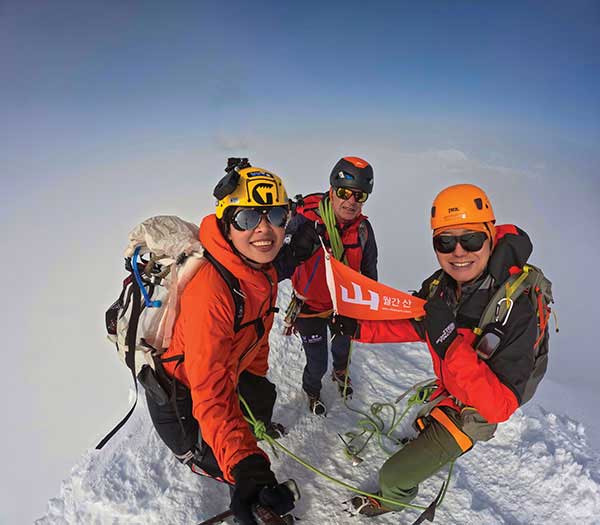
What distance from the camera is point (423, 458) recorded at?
2756 mm

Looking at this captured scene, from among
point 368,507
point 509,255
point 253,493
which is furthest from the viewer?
point 368,507

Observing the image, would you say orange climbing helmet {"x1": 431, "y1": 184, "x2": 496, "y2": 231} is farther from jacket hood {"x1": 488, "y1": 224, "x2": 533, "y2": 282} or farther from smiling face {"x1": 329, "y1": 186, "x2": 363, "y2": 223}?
smiling face {"x1": 329, "y1": 186, "x2": 363, "y2": 223}

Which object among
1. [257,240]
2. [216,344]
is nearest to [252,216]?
[257,240]

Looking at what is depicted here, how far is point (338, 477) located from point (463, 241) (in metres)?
2.75

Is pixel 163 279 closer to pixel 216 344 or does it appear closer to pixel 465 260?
pixel 216 344

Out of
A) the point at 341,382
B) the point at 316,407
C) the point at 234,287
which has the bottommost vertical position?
the point at 316,407

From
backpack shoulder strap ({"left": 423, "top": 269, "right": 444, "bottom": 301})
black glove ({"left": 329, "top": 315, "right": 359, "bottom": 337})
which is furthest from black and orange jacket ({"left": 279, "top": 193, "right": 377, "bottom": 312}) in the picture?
backpack shoulder strap ({"left": 423, "top": 269, "right": 444, "bottom": 301})

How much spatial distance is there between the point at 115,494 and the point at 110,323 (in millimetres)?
1617

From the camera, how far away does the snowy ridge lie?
319 centimetres

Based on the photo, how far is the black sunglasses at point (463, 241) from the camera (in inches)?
96.6

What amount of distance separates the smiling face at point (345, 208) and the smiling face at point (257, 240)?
1249 mm

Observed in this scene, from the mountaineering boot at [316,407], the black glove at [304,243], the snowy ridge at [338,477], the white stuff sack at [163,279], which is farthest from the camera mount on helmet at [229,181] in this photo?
the mountaineering boot at [316,407]

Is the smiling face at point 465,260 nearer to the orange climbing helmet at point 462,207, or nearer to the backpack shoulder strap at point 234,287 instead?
the orange climbing helmet at point 462,207

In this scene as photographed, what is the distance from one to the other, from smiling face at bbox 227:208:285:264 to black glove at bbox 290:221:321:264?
837 millimetres
